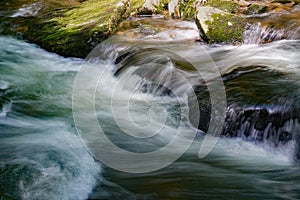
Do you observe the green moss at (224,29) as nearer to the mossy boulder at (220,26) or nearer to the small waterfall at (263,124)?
the mossy boulder at (220,26)

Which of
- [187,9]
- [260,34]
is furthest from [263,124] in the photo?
[187,9]

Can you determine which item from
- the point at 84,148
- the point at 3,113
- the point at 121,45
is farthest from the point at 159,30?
the point at 84,148

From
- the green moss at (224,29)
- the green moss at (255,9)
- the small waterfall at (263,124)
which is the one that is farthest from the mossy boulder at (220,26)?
the small waterfall at (263,124)

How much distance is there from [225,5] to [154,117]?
18.4 ft

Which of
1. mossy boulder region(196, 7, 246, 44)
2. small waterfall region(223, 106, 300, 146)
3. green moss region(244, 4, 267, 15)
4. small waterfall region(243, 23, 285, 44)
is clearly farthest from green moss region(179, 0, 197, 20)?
small waterfall region(223, 106, 300, 146)

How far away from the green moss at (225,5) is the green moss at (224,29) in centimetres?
123

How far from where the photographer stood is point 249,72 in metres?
7.52

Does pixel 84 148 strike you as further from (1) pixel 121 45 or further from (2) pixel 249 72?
(1) pixel 121 45

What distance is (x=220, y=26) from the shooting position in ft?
32.8

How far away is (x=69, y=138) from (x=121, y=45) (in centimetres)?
496

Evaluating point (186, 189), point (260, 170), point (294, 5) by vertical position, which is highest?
point (294, 5)

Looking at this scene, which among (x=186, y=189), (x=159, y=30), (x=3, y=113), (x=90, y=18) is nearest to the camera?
(x=186, y=189)

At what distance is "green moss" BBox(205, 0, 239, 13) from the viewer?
11.3 metres

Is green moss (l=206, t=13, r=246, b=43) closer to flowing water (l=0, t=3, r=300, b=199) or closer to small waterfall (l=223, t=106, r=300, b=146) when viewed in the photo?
flowing water (l=0, t=3, r=300, b=199)
